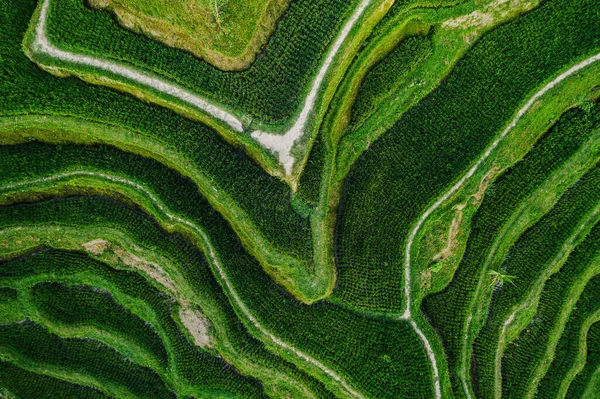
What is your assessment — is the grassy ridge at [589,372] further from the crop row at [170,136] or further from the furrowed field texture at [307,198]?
the crop row at [170,136]

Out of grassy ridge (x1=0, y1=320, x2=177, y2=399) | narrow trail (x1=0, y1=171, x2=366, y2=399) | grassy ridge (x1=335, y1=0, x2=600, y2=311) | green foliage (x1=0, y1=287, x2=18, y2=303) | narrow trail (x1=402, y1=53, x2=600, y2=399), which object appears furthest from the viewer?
grassy ridge (x1=0, y1=320, x2=177, y2=399)

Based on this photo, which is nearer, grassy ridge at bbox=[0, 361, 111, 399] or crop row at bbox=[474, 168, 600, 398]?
crop row at bbox=[474, 168, 600, 398]

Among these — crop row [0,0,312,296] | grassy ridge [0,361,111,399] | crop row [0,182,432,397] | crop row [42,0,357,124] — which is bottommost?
grassy ridge [0,361,111,399]

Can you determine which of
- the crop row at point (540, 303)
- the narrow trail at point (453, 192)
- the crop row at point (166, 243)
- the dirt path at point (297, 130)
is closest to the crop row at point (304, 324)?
the crop row at point (166, 243)

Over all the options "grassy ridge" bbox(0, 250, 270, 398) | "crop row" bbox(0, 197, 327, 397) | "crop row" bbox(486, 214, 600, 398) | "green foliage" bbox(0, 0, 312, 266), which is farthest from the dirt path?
"crop row" bbox(486, 214, 600, 398)

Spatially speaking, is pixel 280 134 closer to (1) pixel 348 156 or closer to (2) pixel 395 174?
(1) pixel 348 156

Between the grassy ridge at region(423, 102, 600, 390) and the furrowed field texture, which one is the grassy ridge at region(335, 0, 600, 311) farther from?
the grassy ridge at region(423, 102, 600, 390)

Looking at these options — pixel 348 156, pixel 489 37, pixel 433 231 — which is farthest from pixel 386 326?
pixel 489 37

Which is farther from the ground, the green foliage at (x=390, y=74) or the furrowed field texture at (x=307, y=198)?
the green foliage at (x=390, y=74)
